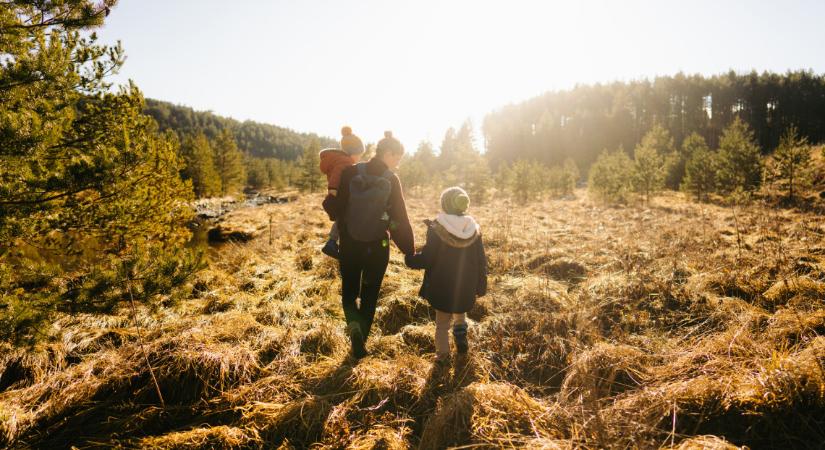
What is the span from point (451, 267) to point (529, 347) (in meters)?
1.23

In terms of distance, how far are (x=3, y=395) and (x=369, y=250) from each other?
9.39 ft

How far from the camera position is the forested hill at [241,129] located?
346 feet

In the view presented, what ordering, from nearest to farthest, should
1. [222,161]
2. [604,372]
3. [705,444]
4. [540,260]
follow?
[705,444]
[604,372]
[540,260]
[222,161]

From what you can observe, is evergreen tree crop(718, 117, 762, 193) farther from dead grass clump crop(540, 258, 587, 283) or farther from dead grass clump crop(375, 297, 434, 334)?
dead grass clump crop(375, 297, 434, 334)

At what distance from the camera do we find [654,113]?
59531 millimetres

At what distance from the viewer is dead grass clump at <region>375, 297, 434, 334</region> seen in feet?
13.6

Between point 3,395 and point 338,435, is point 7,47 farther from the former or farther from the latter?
point 338,435

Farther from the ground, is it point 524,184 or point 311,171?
point 311,171

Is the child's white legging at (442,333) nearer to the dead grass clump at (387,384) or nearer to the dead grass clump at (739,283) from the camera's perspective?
the dead grass clump at (387,384)

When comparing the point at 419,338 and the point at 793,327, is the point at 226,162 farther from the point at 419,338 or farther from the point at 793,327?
the point at 793,327

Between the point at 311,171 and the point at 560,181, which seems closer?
the point at 560,181

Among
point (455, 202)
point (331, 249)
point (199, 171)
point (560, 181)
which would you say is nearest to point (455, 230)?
point (455, 202)

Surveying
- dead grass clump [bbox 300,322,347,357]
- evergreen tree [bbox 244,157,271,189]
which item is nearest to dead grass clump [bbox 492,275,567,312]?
dead grass clump [bbox 300,322,347,357]

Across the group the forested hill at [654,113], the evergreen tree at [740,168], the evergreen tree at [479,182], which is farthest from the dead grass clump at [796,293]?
the forested hill at [654,113]
